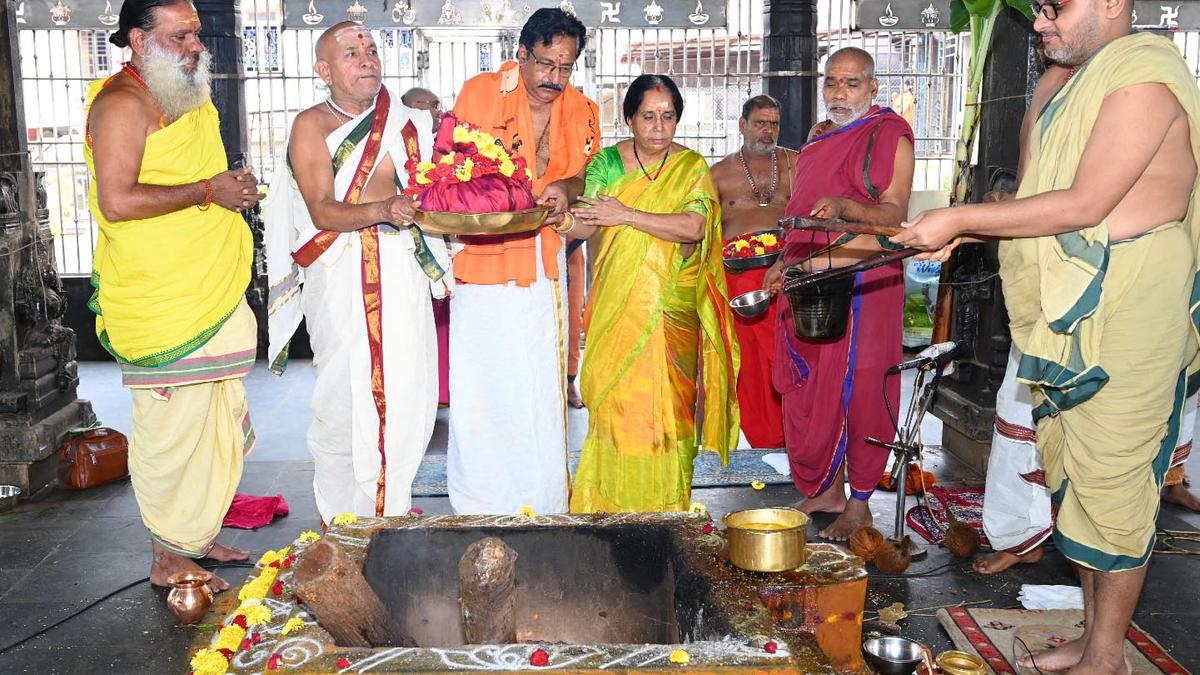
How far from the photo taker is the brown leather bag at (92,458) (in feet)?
19.6

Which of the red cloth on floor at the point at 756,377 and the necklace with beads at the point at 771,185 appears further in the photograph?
the necklace with beads at the point at 771,185

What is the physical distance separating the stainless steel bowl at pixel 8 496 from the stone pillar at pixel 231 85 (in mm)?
3918

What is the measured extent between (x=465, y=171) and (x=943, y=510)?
290 cm

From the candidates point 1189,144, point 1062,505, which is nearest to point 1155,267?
point 1189,144

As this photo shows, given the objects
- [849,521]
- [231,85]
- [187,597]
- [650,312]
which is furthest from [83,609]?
[231,85]

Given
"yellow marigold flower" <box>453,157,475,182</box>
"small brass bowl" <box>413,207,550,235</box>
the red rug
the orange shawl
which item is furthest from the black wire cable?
the red rug

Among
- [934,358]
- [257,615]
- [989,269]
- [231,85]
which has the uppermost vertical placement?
[231,85]

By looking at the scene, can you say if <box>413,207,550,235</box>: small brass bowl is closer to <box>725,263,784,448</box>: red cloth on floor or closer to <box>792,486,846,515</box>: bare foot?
<box>792,486,846,515</box>: bare foot

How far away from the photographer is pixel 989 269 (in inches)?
240

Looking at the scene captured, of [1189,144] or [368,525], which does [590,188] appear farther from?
[1189,144]

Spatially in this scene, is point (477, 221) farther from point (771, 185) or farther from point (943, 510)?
point (771, 185)

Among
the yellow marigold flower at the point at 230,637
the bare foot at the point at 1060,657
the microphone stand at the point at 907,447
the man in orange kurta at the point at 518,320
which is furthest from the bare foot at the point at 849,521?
the yellow marigold flower at the point at 230,637

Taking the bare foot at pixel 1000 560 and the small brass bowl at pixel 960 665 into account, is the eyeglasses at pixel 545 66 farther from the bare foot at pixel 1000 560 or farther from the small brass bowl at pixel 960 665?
the small brass bowl at pixel 960 665

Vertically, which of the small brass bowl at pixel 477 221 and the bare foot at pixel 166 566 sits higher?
the small brass bowl at pixel 477 221
